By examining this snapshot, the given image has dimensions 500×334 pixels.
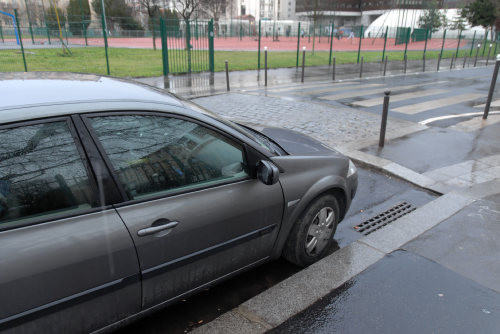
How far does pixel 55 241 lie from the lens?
6.43ft

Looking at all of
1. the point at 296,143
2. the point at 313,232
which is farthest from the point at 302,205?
the point at 296,143

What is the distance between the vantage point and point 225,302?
306 centimetres

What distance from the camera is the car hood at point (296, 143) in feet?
11.6

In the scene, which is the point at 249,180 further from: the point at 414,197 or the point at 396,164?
the point at 396,164

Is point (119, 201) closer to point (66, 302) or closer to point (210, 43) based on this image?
point (66, 302)

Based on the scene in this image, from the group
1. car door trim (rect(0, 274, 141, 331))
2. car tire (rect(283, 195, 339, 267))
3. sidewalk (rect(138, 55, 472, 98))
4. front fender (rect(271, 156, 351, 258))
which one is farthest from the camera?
sidewalk (rect(138, 55, 472, 98))

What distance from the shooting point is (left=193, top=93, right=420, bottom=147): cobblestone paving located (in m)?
7.81

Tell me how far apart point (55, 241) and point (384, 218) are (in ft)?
12.1

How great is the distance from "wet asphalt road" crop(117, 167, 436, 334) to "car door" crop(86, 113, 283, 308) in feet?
1.14

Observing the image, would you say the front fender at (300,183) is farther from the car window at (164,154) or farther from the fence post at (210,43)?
the fence post at (210,43)

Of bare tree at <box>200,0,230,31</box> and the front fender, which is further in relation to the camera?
bare tree at <box>200,0,230,31</box>

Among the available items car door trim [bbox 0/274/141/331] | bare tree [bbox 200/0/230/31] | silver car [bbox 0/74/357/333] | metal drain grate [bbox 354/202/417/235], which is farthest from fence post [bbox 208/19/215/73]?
bare tree [bbox 200/0/230/31]

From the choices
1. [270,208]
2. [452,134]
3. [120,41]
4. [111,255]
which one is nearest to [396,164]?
[452,134]

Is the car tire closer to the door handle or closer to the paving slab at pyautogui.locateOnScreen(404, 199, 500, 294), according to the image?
the paving slab at pyautogui.locateOnScreen(404, 199, 500, 294)
